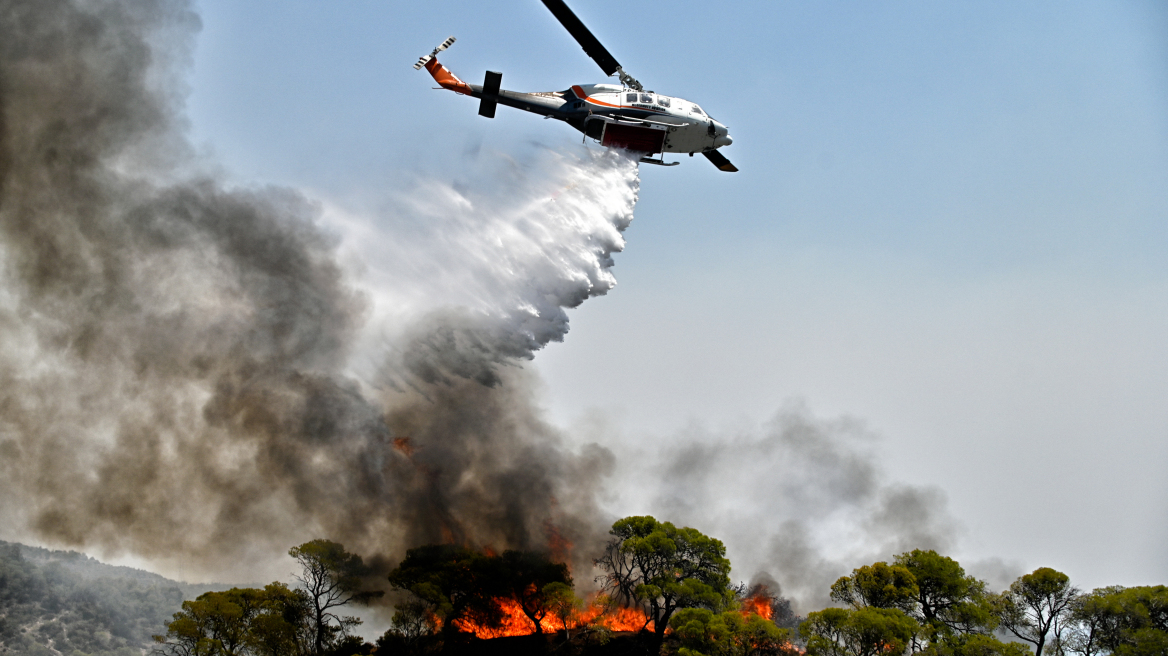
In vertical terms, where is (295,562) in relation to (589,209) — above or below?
below

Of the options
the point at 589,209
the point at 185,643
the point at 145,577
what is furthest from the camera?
the point at 145,577

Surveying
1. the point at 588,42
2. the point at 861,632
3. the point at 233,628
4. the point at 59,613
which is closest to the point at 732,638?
the point at 861,632

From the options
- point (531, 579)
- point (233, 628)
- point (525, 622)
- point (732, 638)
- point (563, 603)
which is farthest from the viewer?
point (525, 622)

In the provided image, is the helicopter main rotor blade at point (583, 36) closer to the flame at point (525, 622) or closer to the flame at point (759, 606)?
the flame at point (525, 622)

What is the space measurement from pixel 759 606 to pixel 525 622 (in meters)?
17.2

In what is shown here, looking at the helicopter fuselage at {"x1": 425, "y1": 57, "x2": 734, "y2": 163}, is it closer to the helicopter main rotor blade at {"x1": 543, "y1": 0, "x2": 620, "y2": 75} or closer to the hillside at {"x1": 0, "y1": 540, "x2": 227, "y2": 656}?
the helicopter main rotor blade at {"x1": 543, "y1": 0, "x2": 620, "y2": 75}

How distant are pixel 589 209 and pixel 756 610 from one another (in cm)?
2920

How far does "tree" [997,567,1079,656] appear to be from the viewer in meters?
32.2

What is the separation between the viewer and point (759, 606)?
43969 mm

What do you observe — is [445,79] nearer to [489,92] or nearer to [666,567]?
[489,92]

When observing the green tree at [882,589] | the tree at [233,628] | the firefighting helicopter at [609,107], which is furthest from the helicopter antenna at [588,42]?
the tree at [233,628]

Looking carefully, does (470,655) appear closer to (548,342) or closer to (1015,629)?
(548,342)

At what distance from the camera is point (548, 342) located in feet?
112

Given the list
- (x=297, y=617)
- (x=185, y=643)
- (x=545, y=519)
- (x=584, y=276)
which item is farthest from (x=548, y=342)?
(x=185, y=643)
